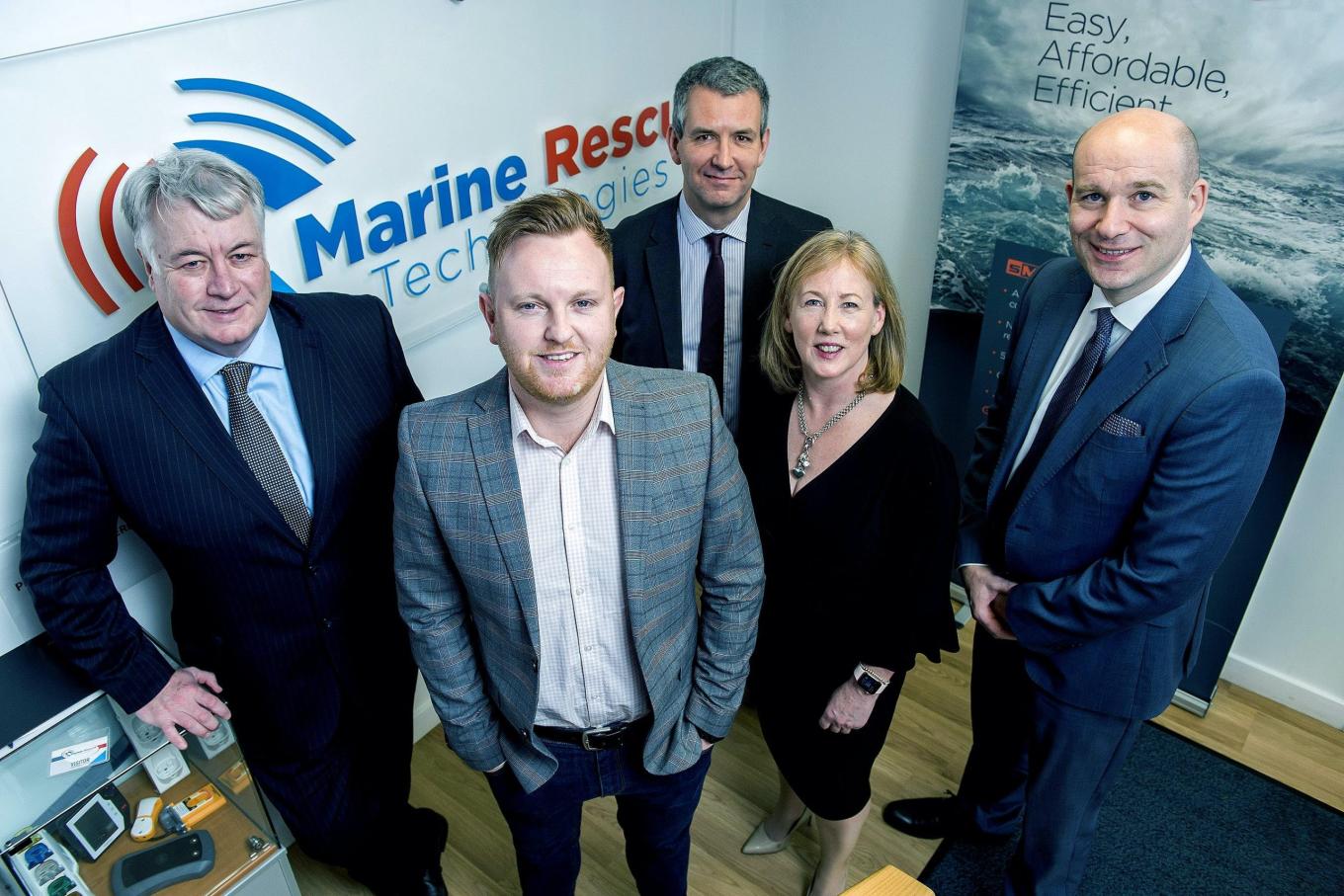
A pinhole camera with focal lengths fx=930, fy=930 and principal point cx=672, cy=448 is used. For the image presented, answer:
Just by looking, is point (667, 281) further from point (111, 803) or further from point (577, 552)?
point (111, 803)

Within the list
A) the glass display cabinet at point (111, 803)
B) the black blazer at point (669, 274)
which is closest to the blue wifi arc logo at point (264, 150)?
the black blazer at point (669, 274)

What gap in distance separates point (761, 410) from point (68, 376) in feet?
5.24

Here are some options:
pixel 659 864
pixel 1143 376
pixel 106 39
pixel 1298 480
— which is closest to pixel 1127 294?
pixel 1143 376

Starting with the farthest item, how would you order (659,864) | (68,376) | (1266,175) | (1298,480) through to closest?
(1298,480)
(1266,175)
(659,864)
(68,376)

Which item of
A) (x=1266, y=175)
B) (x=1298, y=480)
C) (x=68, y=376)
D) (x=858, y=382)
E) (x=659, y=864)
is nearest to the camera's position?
(x=68, y=376)

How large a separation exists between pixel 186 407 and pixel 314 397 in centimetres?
27

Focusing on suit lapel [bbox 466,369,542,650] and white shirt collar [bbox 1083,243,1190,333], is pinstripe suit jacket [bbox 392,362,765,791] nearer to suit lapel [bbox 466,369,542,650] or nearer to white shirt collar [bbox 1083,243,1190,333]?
suit lapel [bbox 466,369,542,650]

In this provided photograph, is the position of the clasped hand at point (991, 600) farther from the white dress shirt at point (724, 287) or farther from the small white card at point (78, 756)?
the small white card at point (78, 756)

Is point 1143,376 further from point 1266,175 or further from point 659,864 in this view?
point 659,864

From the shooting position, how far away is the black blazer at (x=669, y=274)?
2.87m

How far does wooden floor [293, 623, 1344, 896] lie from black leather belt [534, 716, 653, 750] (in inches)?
41.8

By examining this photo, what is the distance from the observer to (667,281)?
290cm

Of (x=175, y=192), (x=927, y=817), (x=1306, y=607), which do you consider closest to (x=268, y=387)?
(x=175, y=192)

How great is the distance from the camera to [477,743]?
2.09 meters
